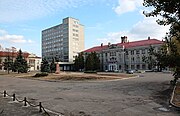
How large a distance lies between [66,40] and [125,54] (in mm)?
58625

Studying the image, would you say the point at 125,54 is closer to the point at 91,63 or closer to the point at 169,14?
the point at 91,63

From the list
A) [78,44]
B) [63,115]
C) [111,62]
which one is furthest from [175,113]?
[78,44]

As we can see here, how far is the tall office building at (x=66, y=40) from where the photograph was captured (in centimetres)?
14038

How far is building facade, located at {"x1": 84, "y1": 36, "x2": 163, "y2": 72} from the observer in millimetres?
84719

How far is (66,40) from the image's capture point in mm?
141625

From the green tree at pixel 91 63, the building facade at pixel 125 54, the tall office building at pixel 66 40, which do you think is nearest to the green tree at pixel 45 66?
the green tree at pixel 91 63

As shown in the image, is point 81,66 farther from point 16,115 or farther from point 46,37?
point 16,115

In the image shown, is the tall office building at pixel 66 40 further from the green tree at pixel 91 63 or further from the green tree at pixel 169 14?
the green tree at pixel 169 14

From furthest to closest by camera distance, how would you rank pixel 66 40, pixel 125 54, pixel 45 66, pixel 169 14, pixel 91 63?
1. pixel 66 40
2. pixel 125 54
3. pixel 91 63
4. pixel 45 66
5. pixel 169 14

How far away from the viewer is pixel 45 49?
534 feet

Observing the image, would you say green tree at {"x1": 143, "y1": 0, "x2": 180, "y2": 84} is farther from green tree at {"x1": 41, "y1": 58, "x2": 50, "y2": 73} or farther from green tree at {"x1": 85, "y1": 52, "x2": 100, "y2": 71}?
green tree at {"x1": 85, "y1": 52, "x2": 100, "y2": 71}

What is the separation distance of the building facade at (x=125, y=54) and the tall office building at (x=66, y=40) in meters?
40.0

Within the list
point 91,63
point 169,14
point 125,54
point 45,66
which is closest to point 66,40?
point 125,54

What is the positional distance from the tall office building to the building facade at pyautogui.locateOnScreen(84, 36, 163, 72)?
3997 cm
